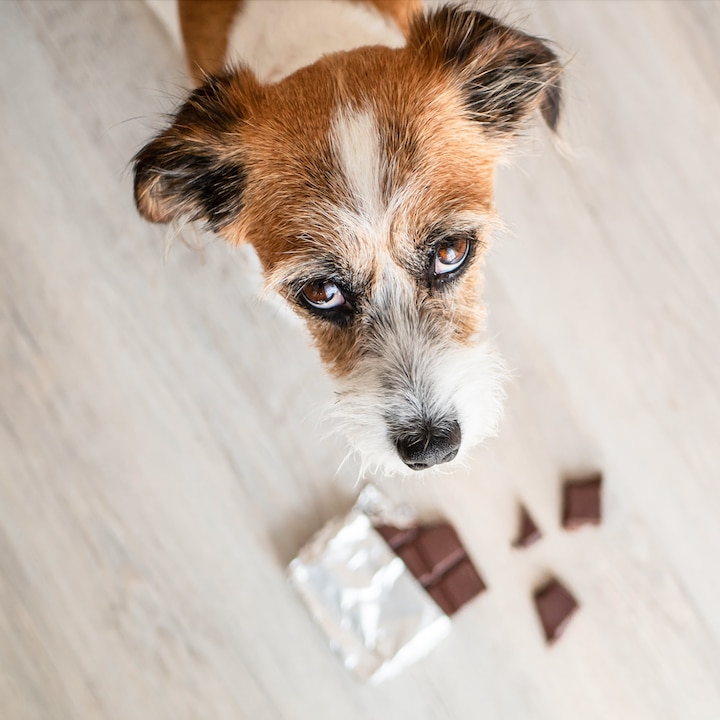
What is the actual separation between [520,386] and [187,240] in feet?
3.71

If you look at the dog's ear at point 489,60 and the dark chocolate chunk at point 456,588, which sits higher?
the dog's ear at point 489,60

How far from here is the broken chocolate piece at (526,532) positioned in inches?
77.1

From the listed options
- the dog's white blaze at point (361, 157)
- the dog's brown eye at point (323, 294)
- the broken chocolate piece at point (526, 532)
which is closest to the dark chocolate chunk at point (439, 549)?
the broken chocolate piece at point (526, 532)

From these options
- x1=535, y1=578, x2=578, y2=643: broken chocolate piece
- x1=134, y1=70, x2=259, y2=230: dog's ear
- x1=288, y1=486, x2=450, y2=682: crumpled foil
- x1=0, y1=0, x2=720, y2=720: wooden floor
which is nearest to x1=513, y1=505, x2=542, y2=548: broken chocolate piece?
x1=0, y1=0, x2=720, y2=720: wooden floor

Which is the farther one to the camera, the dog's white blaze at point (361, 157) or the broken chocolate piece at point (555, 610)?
the broken chocolate piece at point (555, 610)

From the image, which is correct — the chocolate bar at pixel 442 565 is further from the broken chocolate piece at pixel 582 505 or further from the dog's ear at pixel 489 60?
the dog's ear at pixel 489 60

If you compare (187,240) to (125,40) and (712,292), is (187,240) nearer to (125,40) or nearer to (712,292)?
(125,40)

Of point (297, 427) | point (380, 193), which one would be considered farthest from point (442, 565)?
point (380, 193)

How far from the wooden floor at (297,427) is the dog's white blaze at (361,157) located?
0.86 m

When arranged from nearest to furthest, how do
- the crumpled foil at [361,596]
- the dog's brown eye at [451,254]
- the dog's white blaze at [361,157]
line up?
1. the dog's white blaze at [361,157]
2. the dog's brown eye at [451,254]
3. the crumpled foil at [361,596]

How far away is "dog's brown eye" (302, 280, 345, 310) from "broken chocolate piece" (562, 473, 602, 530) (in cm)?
104

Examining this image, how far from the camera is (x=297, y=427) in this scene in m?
2.01

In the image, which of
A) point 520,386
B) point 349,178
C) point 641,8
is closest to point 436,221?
point 349,178

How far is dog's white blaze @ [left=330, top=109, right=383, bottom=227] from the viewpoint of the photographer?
122 centimetres
